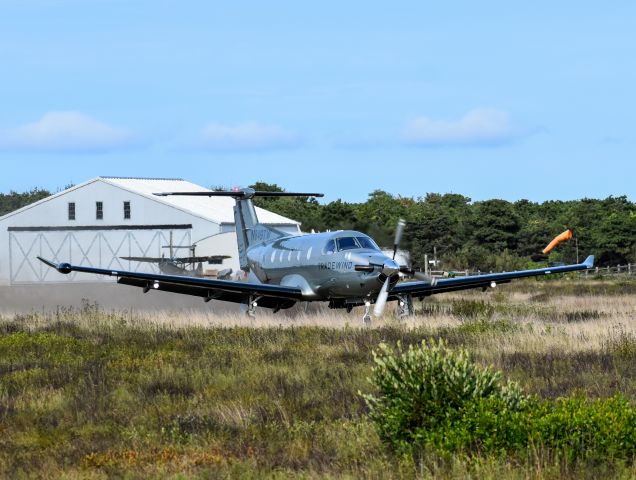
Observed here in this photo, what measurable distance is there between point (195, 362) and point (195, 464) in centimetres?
890

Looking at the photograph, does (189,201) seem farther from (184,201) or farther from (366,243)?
(366,243)

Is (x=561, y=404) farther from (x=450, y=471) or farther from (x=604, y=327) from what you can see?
(x=604, y=327)

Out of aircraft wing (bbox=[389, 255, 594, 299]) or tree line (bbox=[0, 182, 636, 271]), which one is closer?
aircraft wing (bbox=[389, 255, 594, 299])

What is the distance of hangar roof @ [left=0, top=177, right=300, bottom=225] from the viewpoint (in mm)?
73812

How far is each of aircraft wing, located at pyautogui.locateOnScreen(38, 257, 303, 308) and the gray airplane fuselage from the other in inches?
23.9

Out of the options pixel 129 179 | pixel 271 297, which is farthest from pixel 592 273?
pixel 271 297

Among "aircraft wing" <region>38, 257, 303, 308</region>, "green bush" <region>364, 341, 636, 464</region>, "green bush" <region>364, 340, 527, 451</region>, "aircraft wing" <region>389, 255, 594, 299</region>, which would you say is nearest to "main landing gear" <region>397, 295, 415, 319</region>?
"aircraft wing" <region>389, 255, 594, 299</region>

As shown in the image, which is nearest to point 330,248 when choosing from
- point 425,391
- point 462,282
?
point 462,282

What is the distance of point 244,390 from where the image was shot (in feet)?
56.4

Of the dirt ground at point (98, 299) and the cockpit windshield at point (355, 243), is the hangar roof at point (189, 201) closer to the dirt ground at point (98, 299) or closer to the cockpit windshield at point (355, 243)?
the dirt ground at point (98, 299)

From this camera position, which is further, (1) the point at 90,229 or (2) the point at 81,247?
(2) the point at 81,247

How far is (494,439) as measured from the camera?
11.4 meters

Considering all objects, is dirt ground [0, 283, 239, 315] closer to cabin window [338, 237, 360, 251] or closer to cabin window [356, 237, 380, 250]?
cabin window [338, 237, 360, 251]

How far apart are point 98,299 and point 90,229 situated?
14215 millimetres
